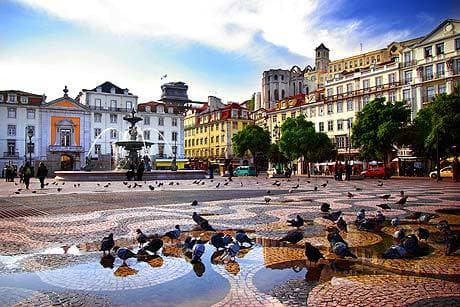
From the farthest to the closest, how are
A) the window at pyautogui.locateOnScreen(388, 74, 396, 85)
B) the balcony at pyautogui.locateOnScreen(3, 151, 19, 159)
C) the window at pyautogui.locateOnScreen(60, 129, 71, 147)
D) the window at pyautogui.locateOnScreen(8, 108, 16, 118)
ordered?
the window at pyautogui.locateOnScreen(60, 129, 71, 147)
the window at pyautogui.locateOnScreen(8, 108, 16, 118)
the balcony at pyautogui.locateOnScreen(3, 151, 19, 159)
the window at pyautogui.locateOnScreen(388, 74, 396, 85)

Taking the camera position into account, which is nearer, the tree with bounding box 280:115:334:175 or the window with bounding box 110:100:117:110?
the tree with bounding box 280:115:334:175

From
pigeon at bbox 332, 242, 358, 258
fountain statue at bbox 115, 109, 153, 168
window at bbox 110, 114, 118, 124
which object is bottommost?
pigeon at bbox 332, 242, 358, 258

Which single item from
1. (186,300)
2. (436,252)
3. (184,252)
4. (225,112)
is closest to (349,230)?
(436,252)

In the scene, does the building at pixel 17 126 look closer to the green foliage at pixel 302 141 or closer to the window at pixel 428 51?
the green foliage at pixel 302 141

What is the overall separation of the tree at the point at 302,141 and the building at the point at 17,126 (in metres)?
39.8

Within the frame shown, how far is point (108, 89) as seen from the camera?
73.6 metres

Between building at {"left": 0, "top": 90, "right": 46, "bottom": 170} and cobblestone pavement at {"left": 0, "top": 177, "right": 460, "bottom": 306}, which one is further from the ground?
building at {"left": 0, "top": 90, "right": 46, "bottom": 170}

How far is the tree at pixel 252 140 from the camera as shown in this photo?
70662 mm

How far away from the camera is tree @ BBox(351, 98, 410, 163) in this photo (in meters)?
43.4

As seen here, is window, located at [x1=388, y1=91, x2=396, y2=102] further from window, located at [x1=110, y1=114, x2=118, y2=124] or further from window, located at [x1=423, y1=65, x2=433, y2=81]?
window, located at [x1=110, y1=114, x2=118, y2=124]

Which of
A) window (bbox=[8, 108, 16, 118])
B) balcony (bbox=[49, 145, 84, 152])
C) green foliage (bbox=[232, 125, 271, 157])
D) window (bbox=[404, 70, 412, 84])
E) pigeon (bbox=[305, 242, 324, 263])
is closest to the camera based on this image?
pigeon (bbox=[305, 242, 324, 263])

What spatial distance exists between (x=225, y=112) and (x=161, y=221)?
78219 mm

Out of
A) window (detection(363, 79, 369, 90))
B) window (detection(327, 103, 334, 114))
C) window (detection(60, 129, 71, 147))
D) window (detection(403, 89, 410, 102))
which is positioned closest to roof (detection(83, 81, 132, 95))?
window (detection(60, 129, 71, 147))

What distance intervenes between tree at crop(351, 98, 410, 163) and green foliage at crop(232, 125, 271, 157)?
83.3 ft
